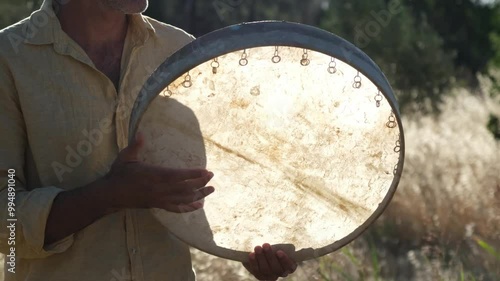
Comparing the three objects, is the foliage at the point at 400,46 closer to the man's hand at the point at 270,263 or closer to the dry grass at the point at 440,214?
the dry grass at the point at 440,214

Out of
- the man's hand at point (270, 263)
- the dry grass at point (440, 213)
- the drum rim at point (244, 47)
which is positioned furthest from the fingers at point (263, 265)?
the dry grass at point (440, 213)

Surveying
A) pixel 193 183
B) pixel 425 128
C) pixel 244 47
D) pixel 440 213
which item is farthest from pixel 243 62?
pixel 425 128

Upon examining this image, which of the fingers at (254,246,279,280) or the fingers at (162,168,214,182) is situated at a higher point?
the fingers at (162,168,214,182)

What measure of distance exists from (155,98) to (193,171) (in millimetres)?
262

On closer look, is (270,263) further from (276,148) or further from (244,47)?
(244,47)

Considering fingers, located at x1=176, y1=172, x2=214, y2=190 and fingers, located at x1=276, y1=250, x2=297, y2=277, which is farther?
fingers, located at x1=276, y1=250, x2=297, y2=277

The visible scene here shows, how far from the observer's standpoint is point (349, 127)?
100 inches

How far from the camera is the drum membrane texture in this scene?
2.46 metres

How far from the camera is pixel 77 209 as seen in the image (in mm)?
2285

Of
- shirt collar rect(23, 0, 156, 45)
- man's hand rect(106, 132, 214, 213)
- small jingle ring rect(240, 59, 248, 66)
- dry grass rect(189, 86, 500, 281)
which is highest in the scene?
small jingle ring rect(240, 59, 248, 66)

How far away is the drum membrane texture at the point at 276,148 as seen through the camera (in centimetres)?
246

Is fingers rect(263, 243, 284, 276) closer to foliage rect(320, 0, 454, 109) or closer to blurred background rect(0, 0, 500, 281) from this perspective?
blurred background rect(0, 0, 500, 281)

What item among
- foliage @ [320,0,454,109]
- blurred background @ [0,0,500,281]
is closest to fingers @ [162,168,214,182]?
blurred background @ [0,0,500,281]

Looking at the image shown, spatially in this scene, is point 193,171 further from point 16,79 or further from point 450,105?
point 450,105
